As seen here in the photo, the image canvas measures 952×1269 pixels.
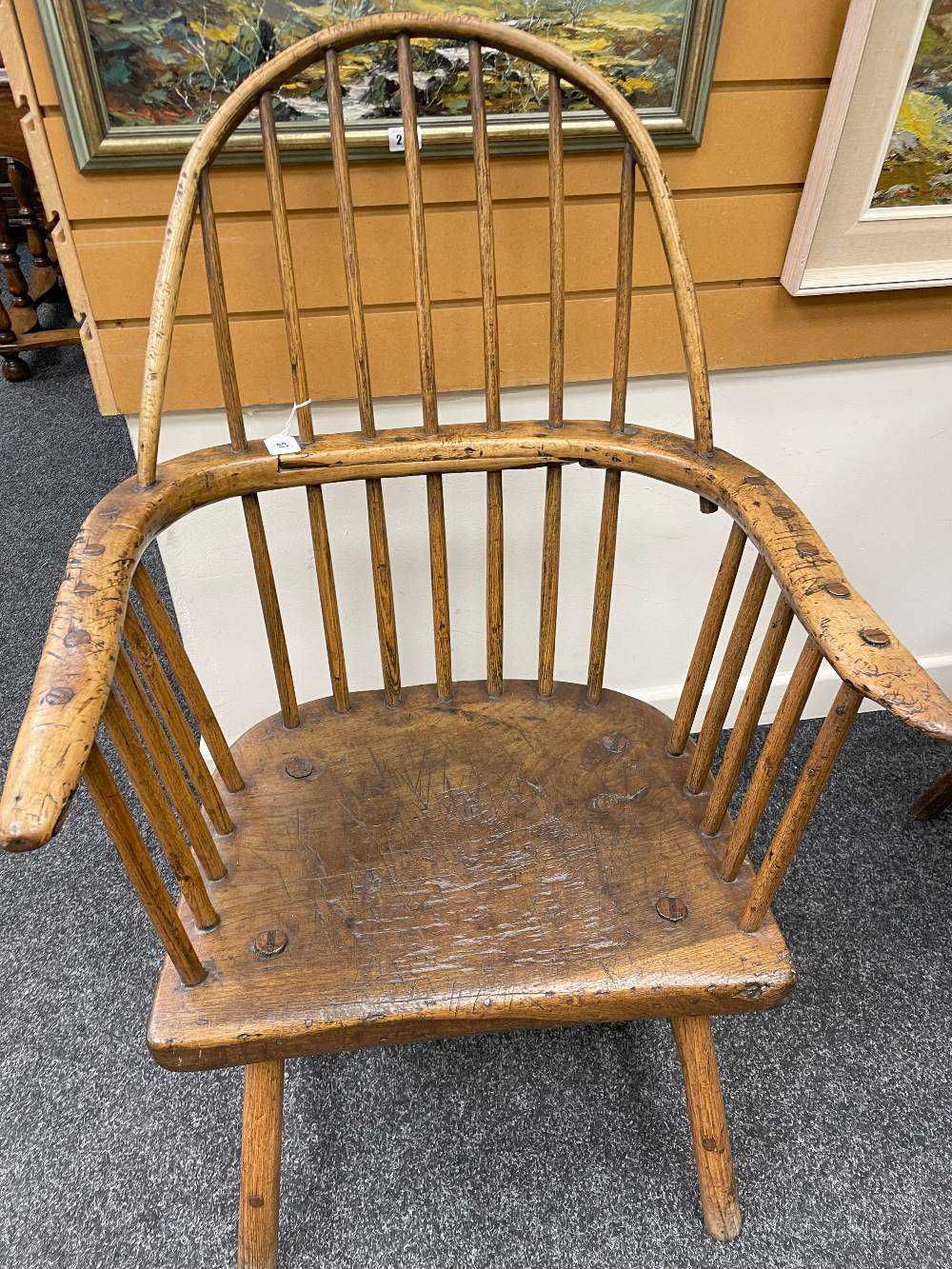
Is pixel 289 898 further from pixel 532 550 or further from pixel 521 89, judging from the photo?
pixel 521 89

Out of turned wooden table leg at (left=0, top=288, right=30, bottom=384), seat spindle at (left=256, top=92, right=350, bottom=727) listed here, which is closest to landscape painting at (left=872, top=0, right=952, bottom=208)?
seat spindle at (left=256, top=92, right=350, bottom=727)

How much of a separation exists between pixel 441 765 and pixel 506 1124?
1.56ft

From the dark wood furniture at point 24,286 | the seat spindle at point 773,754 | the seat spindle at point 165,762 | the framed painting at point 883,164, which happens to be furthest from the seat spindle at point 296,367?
the dark wood furniture at point 24,286

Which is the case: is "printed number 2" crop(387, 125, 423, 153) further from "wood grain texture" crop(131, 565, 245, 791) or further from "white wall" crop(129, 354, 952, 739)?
"wood grain texture" crop(131, 565, 245, 791)

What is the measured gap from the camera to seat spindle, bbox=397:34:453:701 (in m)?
0.80

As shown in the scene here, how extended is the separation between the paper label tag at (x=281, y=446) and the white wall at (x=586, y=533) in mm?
259

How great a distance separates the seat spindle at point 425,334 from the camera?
0.80 m

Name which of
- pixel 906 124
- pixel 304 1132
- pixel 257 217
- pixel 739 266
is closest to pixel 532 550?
pixel 739 266

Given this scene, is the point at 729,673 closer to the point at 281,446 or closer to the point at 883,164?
the point at 281,446

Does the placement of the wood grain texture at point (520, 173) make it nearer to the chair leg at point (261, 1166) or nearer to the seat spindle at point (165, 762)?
the seat spindle at point (165, 762)

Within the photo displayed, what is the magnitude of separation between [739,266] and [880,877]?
36.1 inches

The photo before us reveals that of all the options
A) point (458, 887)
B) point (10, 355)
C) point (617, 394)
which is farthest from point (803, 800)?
point (10, 355)

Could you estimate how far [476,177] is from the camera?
823 mm

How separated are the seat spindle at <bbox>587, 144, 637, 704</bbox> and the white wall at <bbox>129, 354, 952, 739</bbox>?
0.97 ft
